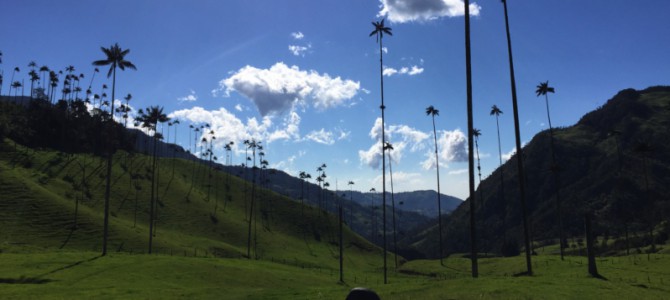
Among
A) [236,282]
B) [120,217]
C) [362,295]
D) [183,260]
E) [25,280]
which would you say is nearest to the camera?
[362,295]

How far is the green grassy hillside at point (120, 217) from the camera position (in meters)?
112

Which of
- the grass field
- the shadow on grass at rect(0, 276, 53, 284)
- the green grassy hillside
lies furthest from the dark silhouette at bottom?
the green grassy hillside

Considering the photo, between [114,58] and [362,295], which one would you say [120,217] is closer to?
[114,58]

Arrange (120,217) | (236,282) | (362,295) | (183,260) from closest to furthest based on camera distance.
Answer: (362,295) < (236,282) < (183,260) < (120,217)

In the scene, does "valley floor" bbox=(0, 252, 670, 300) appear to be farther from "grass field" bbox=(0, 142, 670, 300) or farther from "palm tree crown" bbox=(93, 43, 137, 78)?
"palm tree crown" bbox=(93, 43, 137, 78)

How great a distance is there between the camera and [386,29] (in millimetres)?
88688

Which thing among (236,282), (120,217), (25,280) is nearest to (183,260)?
(236,282)

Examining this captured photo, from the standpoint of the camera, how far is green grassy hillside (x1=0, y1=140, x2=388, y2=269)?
4400 inches

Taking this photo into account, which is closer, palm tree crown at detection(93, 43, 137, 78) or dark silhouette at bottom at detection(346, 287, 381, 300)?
dark silhouette at bottom at detection(346, 287, 381, 300)

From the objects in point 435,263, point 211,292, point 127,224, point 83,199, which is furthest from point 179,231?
point 211,292

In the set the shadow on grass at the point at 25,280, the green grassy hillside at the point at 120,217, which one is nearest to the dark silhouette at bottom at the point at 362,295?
the shadow on grass at the point at 25,280

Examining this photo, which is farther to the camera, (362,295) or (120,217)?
(120,217)

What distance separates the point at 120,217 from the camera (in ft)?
470

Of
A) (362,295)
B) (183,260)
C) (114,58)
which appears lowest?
(183,260)
